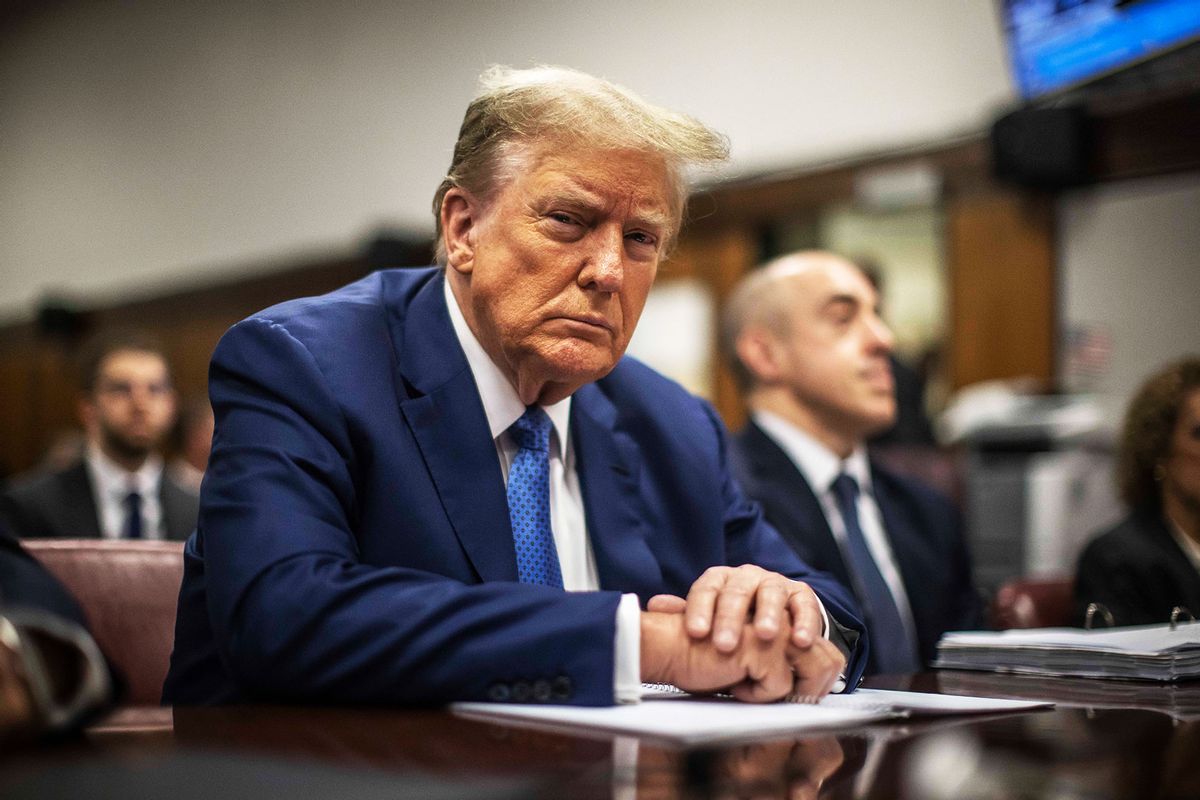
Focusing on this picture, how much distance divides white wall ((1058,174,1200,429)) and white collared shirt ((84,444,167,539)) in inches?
146

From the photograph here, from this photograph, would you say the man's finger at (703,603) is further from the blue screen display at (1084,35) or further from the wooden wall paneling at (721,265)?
the wooden wall paneling at (721,265)

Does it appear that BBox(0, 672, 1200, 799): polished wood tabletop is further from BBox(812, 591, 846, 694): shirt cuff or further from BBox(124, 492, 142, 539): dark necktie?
BBox(124, 492, 142, 539): dark necktie

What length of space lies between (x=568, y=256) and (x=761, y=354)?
184 centimetres

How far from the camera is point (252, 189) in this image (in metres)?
9.04

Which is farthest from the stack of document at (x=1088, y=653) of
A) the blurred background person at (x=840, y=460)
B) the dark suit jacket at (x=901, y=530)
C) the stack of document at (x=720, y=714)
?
the dark suit jacket at (x=901, y=530)

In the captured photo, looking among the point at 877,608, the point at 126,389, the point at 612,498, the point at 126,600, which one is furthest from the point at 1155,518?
the point at 126,389

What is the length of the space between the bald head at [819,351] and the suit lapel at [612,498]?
1.48 metres

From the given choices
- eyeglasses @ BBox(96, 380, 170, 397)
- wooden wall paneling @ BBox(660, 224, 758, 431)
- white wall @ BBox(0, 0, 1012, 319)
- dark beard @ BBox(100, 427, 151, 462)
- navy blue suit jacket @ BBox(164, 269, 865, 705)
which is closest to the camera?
navy blue suit jacket @ BBox(164, 269, 865, 705)

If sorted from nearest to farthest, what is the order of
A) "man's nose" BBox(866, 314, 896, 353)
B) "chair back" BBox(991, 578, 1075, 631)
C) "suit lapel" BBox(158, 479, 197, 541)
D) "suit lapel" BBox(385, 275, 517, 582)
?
Result: "suit lapel" BBox(385, 275, 517, 582) → "chair back" BBox(991, 578, 1075, 631) → "man's nose" BBox(866, 314, 896, 353) → "suit lapel" BBox(158, 479, 197, 541)

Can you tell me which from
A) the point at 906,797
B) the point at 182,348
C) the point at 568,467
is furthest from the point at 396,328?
the point at 182,348

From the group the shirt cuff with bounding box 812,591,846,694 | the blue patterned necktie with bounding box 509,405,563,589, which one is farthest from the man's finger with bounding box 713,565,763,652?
the blue patterned necktie with bounding box 509,405,563,589

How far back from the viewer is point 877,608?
275 cm

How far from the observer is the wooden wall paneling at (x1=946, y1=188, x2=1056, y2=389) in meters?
5.16

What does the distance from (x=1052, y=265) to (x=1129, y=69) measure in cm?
89
